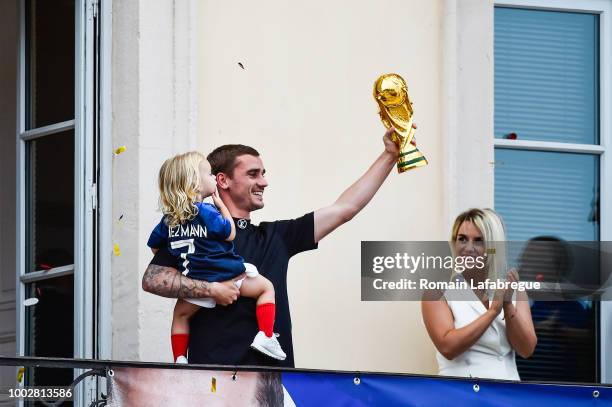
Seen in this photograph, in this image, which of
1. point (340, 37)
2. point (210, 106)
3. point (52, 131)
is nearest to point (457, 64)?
point (340, 37)

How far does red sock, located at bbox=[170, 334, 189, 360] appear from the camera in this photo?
8.91 meters

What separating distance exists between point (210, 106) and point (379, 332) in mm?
1327

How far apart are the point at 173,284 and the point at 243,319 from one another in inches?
12.8

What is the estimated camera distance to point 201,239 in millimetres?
8742

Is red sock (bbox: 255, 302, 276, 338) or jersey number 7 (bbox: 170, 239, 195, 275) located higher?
jersey number 7 (bbox: 170, 239, 195, 275)

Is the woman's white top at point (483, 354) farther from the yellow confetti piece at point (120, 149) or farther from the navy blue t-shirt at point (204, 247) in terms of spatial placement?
the yellow confetti piece at point (120, 149)

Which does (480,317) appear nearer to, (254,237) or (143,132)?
(254,237)

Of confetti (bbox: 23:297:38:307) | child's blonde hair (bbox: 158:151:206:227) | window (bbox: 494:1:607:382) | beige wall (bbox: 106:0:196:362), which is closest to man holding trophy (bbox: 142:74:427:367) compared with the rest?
child's blonde hair (bbox: 158:151:206:227)

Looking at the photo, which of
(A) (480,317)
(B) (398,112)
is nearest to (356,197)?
(B) (398,112)

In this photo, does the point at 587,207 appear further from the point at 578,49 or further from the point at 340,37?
the point at 340,37

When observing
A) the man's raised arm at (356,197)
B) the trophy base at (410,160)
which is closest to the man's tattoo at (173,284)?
Answer: the man's raised arm at (356,197)

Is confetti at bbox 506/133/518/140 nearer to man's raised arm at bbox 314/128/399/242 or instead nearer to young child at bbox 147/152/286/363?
man's raised arm at bbox 314/128/399/242

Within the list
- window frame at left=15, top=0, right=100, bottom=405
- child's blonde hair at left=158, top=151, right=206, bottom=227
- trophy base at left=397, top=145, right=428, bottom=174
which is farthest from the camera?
window frame at left=15, top=0, right=100, bottom=405

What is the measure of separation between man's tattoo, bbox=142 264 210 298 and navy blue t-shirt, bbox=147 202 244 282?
0.03m
